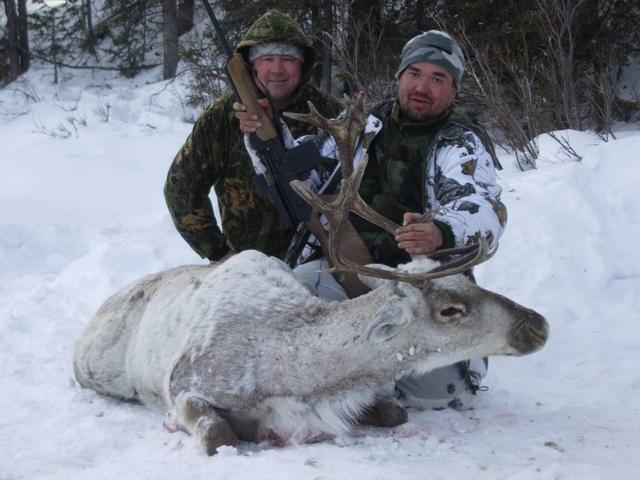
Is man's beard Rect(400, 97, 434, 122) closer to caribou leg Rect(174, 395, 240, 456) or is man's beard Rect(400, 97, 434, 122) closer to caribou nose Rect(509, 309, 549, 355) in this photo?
caribou nose Rect(509, 309, 549, 355)

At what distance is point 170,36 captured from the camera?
16.6 metres

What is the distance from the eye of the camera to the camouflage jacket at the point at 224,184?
5.69 meters

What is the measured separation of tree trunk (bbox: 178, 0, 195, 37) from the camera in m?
17.7

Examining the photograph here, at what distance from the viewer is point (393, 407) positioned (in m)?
3.94

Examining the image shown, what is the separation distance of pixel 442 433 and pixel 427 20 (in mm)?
9949

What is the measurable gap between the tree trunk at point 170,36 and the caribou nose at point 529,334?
524 inches

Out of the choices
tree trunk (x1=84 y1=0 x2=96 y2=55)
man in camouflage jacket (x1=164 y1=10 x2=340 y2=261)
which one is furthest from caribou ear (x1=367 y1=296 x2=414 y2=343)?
tree trunk (x1=84 y1=0 x2=96 y2=55)

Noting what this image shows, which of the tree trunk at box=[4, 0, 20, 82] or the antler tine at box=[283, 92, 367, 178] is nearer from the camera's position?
the antler tine at box=[283, 92, 367, 178]

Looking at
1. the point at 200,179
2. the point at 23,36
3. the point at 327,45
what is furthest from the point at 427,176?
the point at 23,36

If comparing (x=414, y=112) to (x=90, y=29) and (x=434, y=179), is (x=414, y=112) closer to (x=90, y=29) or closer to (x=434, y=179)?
(x=434, y=179)

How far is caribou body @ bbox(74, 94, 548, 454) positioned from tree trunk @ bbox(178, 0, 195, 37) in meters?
15.0

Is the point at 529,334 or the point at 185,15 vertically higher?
the point at 185,15

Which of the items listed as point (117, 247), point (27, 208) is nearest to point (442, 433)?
point (117, 247)

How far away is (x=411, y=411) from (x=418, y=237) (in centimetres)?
109
